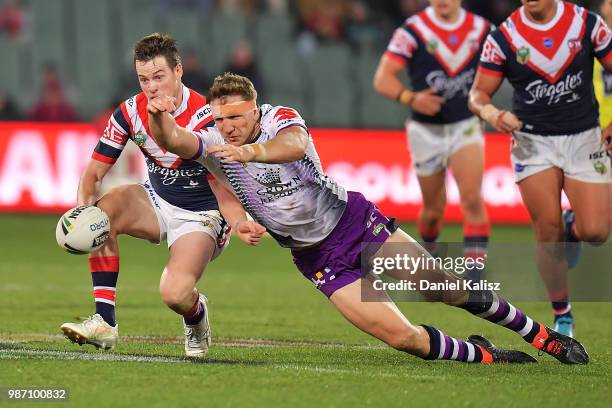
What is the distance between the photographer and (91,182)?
7.34 meters

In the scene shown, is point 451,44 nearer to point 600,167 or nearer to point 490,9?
point 600,167

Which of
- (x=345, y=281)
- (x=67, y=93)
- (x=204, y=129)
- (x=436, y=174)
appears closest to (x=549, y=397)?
(x=345, y=281)

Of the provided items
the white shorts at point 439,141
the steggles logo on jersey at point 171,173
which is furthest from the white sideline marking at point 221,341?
the white shorts at point 439,141

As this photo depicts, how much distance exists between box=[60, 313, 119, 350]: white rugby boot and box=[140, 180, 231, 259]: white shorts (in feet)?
2.40

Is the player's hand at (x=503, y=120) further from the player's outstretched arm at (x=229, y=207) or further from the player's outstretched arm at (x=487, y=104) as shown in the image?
the player's outstretched arm at (x=229, y=207)

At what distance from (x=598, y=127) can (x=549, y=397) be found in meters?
3.15

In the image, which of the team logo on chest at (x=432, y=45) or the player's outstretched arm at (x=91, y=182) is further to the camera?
the team logo on chest at (x=432, y=45)

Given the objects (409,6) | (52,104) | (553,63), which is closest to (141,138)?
(553,63)

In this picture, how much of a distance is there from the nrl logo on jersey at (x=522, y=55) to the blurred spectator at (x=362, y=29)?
11.8 meters

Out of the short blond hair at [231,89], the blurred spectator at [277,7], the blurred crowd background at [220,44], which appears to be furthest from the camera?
the blurred spectator at [277,7]

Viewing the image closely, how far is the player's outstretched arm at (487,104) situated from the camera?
7.98 m

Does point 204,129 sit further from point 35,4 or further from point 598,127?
point 35,4

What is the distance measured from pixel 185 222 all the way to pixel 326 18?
44.7 feet

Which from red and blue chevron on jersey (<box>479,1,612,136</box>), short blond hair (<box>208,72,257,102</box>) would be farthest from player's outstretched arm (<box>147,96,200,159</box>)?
red and blue chevron on jersey (<box>479,1,612,136</box>)
